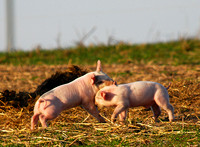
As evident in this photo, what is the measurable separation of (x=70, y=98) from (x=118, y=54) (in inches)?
307

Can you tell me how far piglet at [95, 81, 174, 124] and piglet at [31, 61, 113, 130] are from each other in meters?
0.15

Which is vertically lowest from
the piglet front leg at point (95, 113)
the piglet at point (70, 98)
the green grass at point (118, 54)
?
the piglet front leg at point (95, 113)

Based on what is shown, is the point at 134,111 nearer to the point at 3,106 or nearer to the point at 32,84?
the point at 3,106

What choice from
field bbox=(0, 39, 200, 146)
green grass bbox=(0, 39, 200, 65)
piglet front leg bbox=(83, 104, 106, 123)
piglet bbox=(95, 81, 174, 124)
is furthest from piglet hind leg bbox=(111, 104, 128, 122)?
green grass bbox=(0, 39, 200, 65)

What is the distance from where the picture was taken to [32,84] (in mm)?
7977

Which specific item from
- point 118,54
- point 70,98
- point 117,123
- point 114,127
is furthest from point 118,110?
point 118,54

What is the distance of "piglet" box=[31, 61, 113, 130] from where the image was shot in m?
4.46

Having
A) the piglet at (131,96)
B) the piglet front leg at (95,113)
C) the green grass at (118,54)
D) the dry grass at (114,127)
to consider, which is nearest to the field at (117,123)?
the dry grass at (114,127)

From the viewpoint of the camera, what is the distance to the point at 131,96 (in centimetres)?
453

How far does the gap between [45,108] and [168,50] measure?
8.72 m

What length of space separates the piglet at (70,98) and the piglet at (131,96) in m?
0.15

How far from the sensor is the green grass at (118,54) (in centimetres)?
1119

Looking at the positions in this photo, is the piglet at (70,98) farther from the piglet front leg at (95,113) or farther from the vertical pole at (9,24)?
the vertical pole at (9,24)

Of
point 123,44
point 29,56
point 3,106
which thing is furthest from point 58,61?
point 3,106
